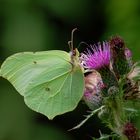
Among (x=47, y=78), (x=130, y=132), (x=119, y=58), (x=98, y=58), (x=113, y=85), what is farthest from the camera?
(x=47, y=78)

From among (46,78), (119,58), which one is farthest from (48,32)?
(119,58)

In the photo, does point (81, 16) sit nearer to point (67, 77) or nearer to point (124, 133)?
point (67, 77)

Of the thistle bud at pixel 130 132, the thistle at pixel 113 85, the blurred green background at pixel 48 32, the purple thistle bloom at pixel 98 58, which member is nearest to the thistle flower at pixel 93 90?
the thistle at pixel 113 85

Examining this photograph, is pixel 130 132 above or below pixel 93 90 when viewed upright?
below

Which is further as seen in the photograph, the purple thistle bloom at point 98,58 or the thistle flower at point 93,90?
the purple thistle bloom at point 98,58

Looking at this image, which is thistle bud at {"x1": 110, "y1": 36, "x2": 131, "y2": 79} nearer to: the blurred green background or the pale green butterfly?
the pale green butterfly

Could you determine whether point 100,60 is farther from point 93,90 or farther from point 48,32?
point 48,32

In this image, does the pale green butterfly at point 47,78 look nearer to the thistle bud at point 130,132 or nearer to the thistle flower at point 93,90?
the thistle flower at point 93,90

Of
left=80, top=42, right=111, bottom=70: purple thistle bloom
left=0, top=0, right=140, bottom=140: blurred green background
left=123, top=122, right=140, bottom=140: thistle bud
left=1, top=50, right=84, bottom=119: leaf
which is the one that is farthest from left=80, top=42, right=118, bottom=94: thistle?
left=0, top=0, right=140, bottom=140: blurred green background

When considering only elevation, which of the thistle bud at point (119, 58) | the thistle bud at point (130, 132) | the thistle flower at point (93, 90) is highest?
the thistle bud at point (119, 58)
